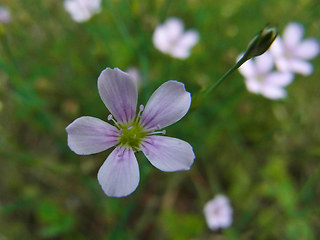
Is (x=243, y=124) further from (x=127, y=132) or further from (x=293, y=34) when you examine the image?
(x=127, y=132)

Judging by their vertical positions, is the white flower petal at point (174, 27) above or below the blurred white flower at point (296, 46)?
above

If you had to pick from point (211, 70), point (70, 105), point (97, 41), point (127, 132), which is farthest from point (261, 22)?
point (127, 132)

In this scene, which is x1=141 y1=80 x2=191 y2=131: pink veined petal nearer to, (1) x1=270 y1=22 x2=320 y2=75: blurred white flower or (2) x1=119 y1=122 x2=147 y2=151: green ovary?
(2) x1=119 y1=122 x2=147 y2=151: green ovary

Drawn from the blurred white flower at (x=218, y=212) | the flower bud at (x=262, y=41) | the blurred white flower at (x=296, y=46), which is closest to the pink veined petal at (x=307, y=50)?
the blurred white flower at (x=296, y=46)

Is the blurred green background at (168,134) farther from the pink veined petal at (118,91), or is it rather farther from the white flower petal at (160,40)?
the pink veined petal at (118,91)

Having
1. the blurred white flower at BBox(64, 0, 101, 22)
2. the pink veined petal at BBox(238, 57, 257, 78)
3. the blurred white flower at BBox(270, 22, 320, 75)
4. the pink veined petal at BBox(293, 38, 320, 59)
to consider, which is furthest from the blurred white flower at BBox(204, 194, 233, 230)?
the blurred white flower at BBox(64, 0, 101, 22)

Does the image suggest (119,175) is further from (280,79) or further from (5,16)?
(5,16)

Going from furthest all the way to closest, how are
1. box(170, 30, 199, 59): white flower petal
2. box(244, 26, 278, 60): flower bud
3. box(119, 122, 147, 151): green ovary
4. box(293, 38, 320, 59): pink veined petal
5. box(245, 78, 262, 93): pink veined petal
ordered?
box(293, 38, 320, 59): pink veined petal
box(170, 30, 199, 59): white flower petal
box(245, 78, 262, 93): pink veined petal
box(119, 122, 147, 151): green ovary
box(244, 26, 278, 60): flower bud
